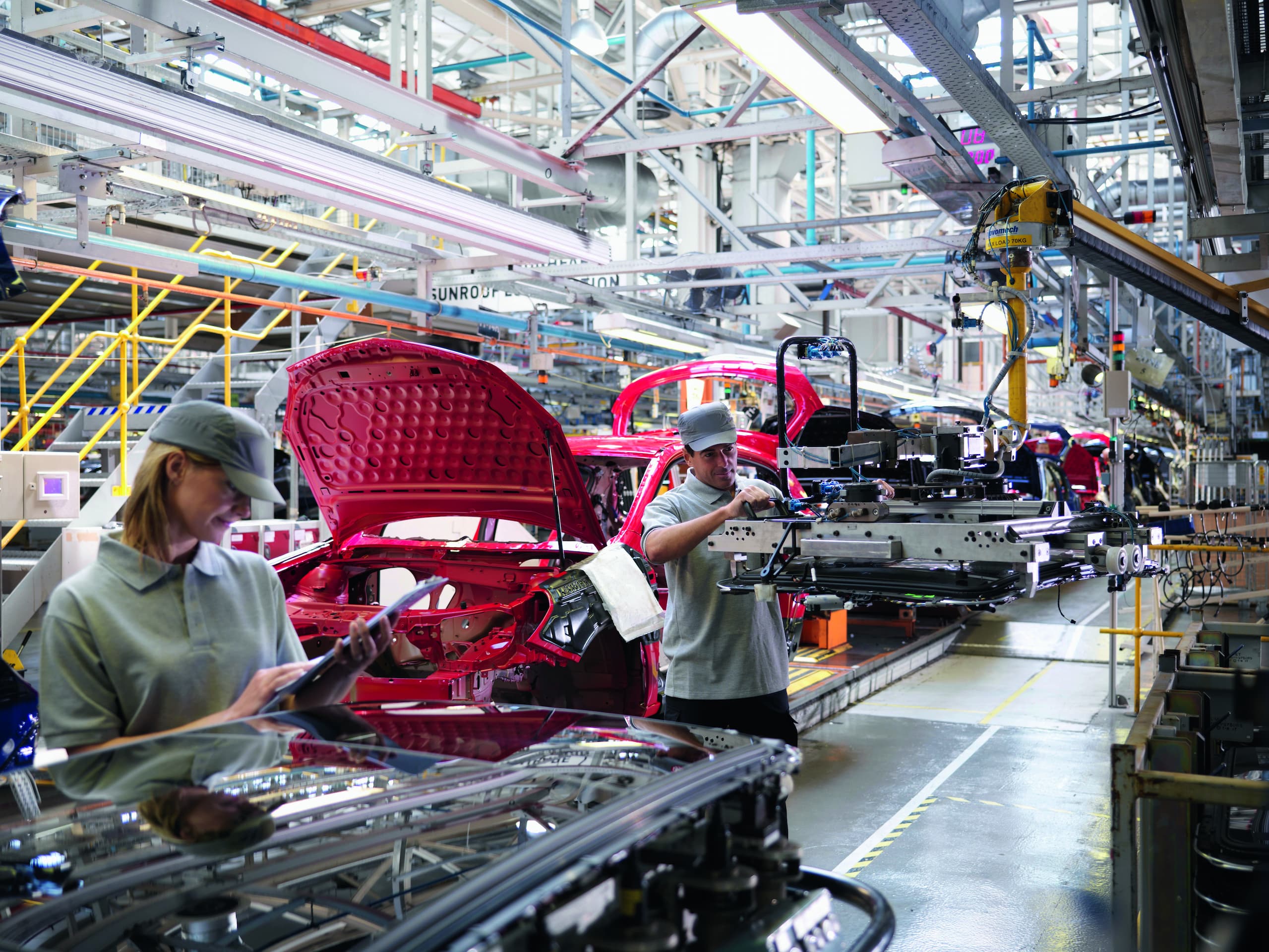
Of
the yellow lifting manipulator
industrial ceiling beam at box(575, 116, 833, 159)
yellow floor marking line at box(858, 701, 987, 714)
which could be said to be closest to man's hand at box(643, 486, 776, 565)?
the yellow lifting manipulator

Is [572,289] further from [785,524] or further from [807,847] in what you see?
[785,524]

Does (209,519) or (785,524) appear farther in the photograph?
(785,524)

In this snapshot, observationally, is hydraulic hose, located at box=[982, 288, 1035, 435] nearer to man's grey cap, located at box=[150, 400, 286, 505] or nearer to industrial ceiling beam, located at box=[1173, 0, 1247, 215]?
industrial ceiling beam, located at box=[1173, 0, 1247, 215]

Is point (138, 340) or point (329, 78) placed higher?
point (329, 78)

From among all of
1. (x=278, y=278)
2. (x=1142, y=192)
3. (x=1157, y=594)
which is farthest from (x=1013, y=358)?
(x=1142, y=192)

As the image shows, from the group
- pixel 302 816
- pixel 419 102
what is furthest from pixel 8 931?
pixel 419 102

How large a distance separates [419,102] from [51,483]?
3.22 meters

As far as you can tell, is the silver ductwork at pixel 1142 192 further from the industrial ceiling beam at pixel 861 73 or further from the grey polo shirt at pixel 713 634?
the grey polo shirt at pixel 713 634

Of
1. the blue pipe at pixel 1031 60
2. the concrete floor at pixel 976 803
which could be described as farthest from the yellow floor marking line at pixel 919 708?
the blue pipe at pixel 1031 60

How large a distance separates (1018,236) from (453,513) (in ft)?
9.10

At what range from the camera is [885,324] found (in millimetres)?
16828

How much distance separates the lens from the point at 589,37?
6.93m

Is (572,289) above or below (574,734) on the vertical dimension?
above

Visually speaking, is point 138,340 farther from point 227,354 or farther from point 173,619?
point 173,619
